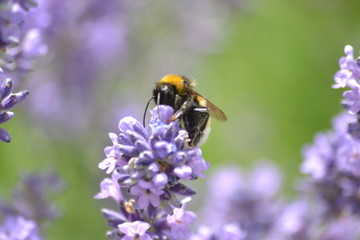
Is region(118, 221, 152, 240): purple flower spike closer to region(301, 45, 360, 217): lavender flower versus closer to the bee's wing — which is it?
the bee's wing

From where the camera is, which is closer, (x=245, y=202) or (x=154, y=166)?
(x=154, y=166)

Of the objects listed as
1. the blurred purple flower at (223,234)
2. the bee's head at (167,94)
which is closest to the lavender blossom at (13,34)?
Answer: the bee's head at (167,94)

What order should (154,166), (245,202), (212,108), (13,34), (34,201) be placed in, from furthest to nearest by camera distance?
(245,202) → (34,201) → (212,108) → (13,34) → (154,166)

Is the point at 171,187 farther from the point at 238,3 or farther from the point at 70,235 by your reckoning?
the point at 238,3

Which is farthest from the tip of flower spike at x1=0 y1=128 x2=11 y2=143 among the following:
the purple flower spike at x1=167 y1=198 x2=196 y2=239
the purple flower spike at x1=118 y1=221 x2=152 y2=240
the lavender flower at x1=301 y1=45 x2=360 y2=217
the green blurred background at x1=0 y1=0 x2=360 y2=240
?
the green blurred background at x1=0 y1=0 x2=360 y2=240

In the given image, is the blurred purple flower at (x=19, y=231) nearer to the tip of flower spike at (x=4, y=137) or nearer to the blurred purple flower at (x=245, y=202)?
the tip of flower spike at (x=4, y=137)

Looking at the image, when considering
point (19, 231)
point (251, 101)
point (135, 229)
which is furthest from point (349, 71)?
point (251, 101)

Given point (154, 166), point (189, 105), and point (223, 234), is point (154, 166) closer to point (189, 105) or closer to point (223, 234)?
point (223, 234)
